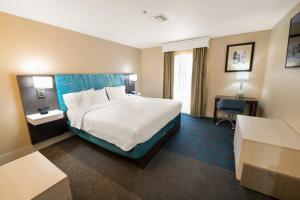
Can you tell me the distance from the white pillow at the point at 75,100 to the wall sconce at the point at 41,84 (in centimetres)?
39

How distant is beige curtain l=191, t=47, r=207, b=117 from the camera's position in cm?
391

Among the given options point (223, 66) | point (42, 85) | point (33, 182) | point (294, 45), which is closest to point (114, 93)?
point (42, 85)

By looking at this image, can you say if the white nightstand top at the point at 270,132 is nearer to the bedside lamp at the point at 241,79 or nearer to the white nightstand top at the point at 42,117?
the bedside lamp at the point at 241,79

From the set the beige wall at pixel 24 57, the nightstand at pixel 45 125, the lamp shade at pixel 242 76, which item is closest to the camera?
the beige wall at pixel 24 57

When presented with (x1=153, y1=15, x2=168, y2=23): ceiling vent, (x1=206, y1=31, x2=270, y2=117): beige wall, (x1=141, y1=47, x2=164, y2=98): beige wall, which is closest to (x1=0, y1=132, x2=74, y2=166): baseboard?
(x1=153, y1=15, x2=168, y2=23): ceiling vent

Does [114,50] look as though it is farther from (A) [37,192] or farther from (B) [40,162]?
(A) [37,192]

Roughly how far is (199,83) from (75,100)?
11.2 ft

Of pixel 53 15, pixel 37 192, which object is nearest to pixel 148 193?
pixel 37 192

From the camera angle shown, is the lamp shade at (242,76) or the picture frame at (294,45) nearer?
the picture frame at (294,45)

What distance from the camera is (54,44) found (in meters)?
2.66

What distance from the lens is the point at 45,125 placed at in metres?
2.49

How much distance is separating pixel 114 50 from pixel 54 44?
1.69 m

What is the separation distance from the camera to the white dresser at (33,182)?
1005 millimetres

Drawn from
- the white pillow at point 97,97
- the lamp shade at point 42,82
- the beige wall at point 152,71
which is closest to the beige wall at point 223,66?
the beige wall at point 152,71
